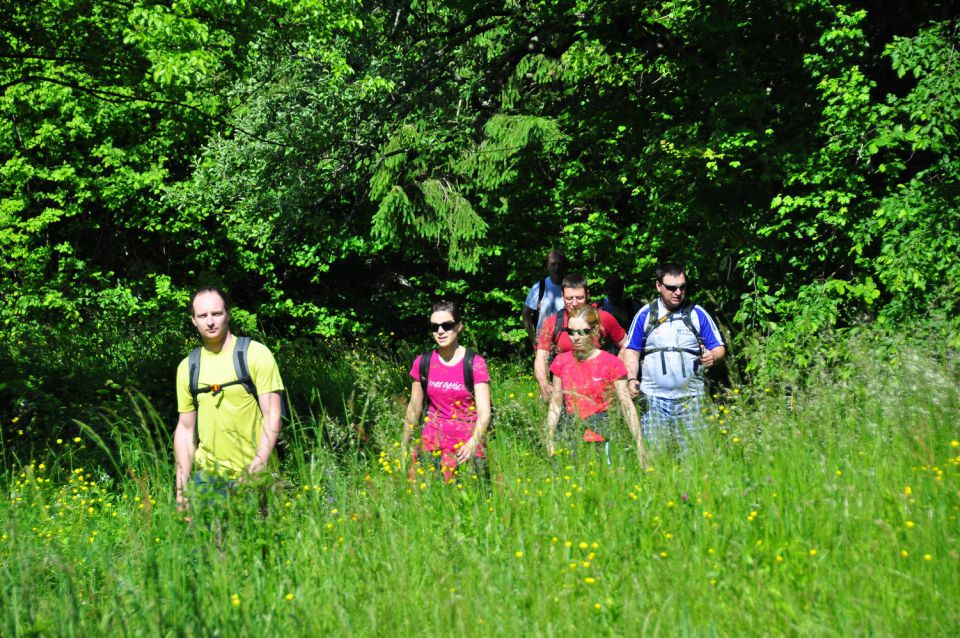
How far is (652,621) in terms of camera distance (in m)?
3.35

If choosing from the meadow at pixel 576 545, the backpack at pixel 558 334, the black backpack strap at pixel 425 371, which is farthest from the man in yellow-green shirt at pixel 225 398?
the backpack at pixel 558 334

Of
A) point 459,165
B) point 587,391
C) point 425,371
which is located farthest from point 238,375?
point 459,165

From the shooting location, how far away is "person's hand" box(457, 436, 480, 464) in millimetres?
4973

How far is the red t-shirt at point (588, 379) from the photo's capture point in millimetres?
5461

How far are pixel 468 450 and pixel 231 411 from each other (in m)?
1.26

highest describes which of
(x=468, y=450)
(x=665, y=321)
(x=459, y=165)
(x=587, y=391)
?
(x=459, y=165)

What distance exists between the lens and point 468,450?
16.4 ft

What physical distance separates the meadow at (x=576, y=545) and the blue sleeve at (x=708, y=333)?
0.61 m

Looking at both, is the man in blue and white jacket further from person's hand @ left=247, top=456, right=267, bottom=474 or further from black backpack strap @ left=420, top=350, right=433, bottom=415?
person's hand @ left=247, top=456, right=267, bottom=474

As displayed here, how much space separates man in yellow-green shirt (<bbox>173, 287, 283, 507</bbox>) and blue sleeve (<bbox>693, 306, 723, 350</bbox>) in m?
2.76

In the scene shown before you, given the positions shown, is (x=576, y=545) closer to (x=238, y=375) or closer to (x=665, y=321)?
(x=238, y=375)

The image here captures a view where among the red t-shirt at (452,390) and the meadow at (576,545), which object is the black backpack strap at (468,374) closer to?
the red t-shirt at (452,390)

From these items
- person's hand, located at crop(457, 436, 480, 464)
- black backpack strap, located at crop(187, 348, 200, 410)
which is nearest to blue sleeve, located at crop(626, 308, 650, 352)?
person's hand, located at crop(457, 436, 480, 464)

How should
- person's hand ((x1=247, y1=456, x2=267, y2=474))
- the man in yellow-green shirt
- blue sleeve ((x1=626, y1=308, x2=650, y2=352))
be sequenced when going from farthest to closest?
1. blue sleeve ((x1=626, y1=308, x2=650, y2=352))
2. the man in yellow-green shirt
3. person's hand ((x1=247, y1=456, x2=267, y2=474))
